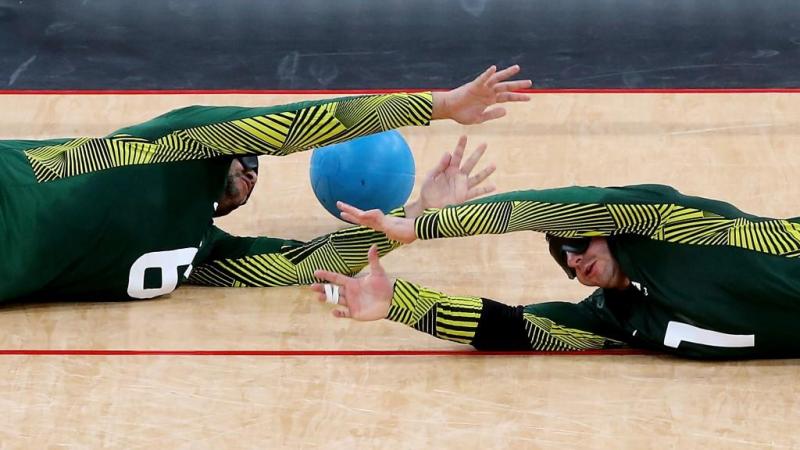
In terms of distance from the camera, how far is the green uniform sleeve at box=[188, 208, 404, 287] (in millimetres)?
4477

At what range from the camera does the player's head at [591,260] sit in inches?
154

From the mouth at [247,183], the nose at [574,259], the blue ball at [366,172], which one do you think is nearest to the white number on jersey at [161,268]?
the mouth at [247,183]

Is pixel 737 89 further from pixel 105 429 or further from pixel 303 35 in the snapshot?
pixel 105 429

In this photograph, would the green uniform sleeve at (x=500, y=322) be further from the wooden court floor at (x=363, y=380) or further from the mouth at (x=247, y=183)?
the mouth at (x=247, y=183)

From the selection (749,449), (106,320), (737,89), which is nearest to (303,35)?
(737,89)

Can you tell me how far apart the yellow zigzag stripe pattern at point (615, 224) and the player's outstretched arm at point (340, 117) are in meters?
0.47

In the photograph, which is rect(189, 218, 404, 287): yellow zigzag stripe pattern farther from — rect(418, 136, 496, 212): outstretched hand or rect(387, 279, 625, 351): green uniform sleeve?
rect(387, 279, 625, 351): green uniform sleeve

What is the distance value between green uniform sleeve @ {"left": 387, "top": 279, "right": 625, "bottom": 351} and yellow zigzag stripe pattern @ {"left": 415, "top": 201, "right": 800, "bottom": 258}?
0.24 metres

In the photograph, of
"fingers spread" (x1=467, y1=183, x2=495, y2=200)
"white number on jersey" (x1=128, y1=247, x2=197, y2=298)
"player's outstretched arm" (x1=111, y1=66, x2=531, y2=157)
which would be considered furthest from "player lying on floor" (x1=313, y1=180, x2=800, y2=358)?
"white number on jersey" (x1=128, y1=247, x2=197, y2=298)

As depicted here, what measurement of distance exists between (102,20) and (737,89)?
3237 mm

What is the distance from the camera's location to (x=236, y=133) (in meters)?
4.16

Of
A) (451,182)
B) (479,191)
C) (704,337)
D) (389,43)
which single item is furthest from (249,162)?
(389,43)

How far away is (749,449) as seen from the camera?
3543mm

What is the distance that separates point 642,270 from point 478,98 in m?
0.74
